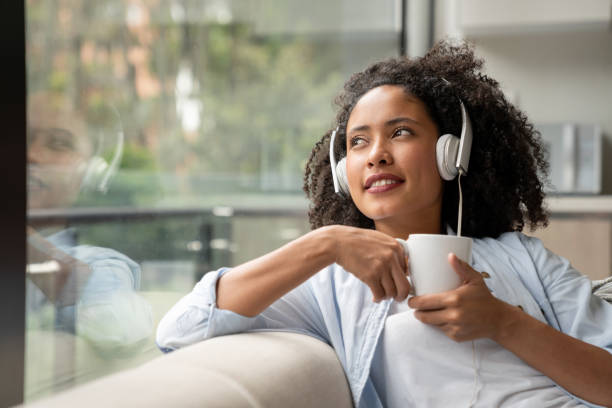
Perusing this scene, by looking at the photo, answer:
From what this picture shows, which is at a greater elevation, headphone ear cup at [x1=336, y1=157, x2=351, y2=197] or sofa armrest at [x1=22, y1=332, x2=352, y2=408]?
headphone ear cup at [x1=336, y1=157, x2=351, y2=197]

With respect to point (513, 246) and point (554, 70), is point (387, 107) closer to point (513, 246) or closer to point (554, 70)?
point (513, 246)

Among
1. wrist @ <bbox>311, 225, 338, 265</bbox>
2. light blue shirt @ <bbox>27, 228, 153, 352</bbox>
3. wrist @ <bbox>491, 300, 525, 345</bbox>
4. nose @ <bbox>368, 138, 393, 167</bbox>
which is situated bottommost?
light blue shirt @ <bbox>27, 228, 153, 352</bbox>

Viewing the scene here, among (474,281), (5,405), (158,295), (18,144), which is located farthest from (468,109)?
(158,295)

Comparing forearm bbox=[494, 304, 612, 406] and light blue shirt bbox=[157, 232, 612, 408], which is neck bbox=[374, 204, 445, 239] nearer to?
light blue shirt bbox=[157, 232, 612, 408]

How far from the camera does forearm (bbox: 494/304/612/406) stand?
110 centimetres

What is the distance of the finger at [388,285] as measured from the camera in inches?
41.8

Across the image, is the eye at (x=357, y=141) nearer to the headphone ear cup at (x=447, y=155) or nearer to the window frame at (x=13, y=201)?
the headphone ear cup at (x=447, y=155)

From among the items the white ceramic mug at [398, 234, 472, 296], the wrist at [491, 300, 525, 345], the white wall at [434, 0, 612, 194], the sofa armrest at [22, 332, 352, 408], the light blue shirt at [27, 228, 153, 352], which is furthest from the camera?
the white wall at [434, 0, 612, 194]

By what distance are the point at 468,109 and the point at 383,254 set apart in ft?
1.77

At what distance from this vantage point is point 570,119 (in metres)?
3.79

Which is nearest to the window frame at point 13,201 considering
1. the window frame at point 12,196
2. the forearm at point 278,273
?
the window frame at point 12,196

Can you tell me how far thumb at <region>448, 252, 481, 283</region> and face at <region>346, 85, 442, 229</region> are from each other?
11.5 inches

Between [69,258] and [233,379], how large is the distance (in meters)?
0.88

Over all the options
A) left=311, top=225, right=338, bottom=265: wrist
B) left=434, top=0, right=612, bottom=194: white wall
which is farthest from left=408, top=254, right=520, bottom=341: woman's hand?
left=434, top=0, right=612, bottom=194: white wall
